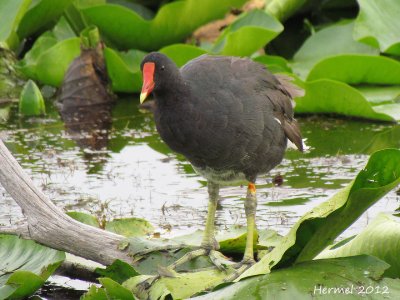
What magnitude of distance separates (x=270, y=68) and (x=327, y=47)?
72 cm

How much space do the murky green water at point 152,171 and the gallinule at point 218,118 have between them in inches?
25.4

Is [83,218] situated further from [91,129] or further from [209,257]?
[91,129]

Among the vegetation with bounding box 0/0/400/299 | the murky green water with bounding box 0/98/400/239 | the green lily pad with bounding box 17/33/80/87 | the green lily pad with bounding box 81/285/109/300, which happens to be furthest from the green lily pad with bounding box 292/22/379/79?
the green lily pad with bounding box 81/285/109/300

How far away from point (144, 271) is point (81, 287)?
0.34m

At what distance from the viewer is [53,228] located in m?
3.88

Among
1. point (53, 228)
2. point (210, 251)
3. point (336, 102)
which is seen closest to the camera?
point (53, 228)

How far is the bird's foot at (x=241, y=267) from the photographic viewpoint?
12.4ft

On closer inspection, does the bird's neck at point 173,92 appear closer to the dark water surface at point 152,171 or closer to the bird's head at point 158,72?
the bird's head at point 158,72

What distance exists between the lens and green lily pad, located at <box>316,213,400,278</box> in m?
3.40

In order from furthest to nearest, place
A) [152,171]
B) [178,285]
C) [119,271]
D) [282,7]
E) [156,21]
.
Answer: [282,7] < [156,21] < [152,171] < [119,271] < [178,285]

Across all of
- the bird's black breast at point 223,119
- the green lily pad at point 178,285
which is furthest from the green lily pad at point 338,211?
the bird's black breast at point 223,119

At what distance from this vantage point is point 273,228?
4.75 meters

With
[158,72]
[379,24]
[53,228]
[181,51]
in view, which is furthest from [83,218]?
[379,24]

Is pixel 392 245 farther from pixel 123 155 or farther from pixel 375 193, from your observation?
pixel 123 155
